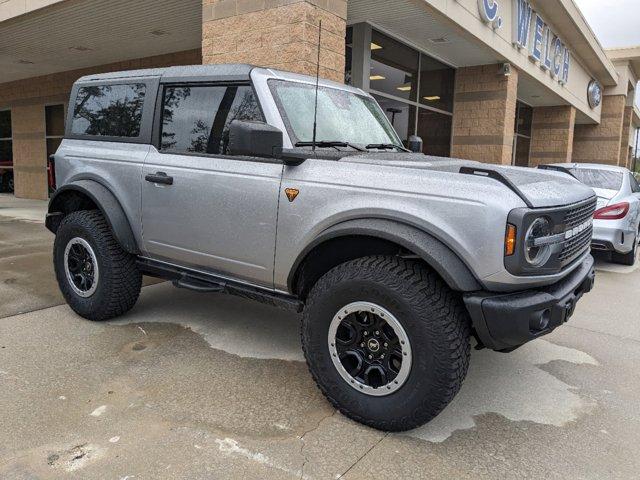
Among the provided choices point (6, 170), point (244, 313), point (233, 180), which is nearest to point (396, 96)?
point (244, 313)

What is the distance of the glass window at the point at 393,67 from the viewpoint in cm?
968

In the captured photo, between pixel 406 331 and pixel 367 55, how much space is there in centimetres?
771

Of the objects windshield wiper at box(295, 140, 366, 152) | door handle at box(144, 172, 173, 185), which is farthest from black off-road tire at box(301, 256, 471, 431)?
door handle at box(144, 172, 173, 185)

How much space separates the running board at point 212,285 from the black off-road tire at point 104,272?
0.45 ft

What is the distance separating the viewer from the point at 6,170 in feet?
61.0

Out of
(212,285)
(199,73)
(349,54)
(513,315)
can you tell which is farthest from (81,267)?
(349,54)

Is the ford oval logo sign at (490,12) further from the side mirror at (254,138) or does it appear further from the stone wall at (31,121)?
the stone wall at (31,121)

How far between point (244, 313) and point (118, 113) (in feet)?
6.63

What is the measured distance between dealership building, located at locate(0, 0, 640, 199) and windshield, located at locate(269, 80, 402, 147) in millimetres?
2158

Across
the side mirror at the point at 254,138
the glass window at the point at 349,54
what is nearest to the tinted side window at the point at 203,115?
the side mirror at the point at 254,138

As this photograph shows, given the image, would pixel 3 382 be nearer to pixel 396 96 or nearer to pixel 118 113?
pixel 118 113

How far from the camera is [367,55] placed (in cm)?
923

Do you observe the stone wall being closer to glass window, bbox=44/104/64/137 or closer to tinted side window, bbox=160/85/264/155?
glass window, bbox=44/104/64/137

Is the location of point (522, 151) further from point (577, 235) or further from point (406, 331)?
point (406, 331)
